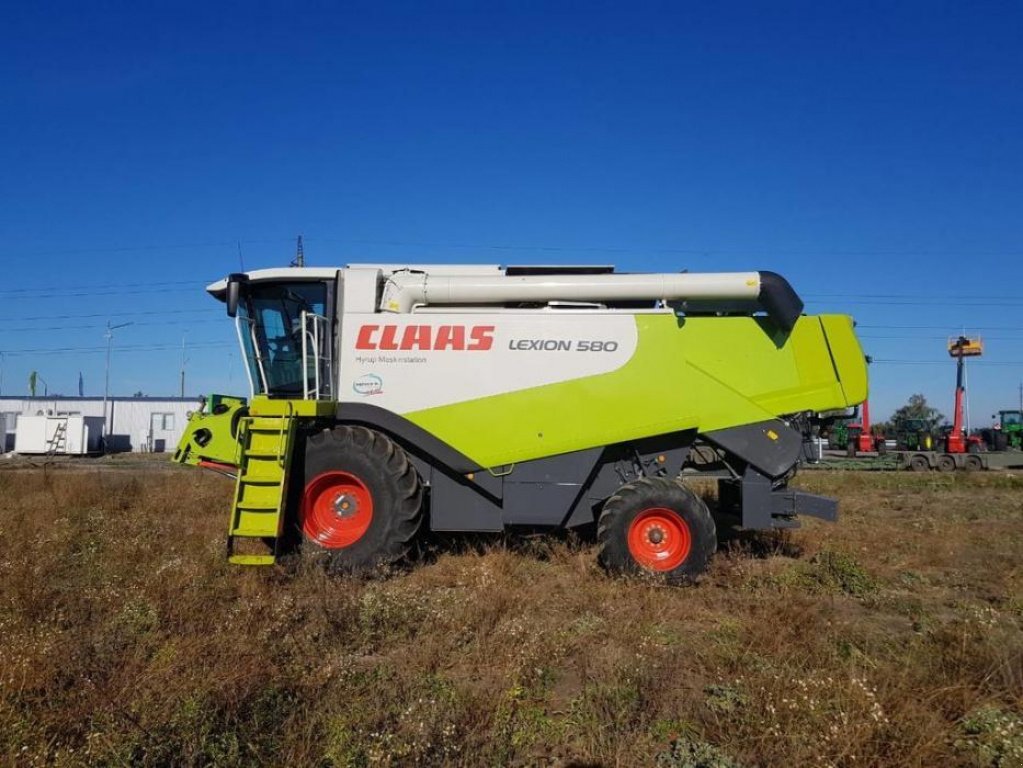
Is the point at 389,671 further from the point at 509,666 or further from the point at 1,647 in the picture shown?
the point at 1,647

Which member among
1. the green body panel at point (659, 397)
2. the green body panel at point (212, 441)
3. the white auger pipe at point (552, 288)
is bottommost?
the green body panel at point (212, 441)

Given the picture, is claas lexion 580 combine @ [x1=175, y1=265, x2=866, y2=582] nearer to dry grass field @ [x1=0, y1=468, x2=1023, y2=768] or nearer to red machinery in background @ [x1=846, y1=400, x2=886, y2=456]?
dry grass field @ [x1=0, y1=468, x2=1023, y2=768]

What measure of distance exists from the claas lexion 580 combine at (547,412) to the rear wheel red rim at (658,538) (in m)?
0.02

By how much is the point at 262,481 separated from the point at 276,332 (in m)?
1.93

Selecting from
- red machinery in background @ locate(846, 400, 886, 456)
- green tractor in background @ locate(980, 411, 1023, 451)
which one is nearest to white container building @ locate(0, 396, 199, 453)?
red machinery in background @ locate(846, 400, 886, 456)

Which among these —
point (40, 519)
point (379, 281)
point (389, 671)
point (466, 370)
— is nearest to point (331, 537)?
point (466, 370)

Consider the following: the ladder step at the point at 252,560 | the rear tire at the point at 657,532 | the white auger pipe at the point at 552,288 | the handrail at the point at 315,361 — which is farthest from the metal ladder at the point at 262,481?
the rear tire at the point at 657,532

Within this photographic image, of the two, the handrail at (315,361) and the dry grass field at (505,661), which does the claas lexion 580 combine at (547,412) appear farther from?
the dry grass field at (505,661)

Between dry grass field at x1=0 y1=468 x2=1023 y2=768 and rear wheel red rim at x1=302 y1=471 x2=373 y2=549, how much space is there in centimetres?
81

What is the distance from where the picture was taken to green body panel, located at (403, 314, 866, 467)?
727 cm

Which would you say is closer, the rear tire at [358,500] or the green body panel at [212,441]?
the rear tire at [358,500]

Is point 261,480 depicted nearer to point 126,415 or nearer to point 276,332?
point 276,332

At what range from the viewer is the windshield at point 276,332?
7.95 m

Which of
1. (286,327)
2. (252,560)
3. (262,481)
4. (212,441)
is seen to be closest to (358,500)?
(262,481)
